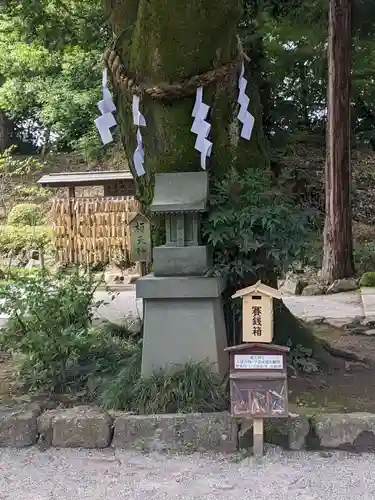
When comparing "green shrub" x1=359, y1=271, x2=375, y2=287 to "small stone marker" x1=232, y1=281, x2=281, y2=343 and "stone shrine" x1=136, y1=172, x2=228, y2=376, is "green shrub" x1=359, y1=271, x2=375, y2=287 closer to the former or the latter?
"stone shrine" x1=136, y1=172, x2=228, y2=376

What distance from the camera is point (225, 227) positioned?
143 inches

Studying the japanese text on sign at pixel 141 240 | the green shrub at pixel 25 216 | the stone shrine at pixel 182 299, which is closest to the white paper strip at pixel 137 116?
the stone shrine at pixel 182 299

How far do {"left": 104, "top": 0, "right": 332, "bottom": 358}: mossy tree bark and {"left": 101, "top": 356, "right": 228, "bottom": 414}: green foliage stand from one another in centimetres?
111

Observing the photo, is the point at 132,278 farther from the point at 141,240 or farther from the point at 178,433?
the point at 178,433

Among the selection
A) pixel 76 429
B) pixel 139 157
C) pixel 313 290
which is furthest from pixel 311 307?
pixel 76 429

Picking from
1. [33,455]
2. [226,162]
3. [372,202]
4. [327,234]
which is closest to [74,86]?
[372,202]

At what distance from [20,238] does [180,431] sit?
12.3 m

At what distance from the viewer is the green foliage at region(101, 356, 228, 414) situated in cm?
333

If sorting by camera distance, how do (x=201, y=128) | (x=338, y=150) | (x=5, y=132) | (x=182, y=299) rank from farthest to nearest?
(x=5, y=132)
(x=338, y=150)
(x=201, y=128)
(x=182, y=299)

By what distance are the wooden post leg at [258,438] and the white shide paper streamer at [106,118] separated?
2.16 meters

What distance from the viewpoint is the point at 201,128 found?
3803 millimetres

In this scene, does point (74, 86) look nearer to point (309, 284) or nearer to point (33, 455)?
point (309, 284)

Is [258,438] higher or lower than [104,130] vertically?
lower

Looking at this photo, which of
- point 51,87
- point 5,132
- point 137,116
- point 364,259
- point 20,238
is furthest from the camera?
point 5,132
